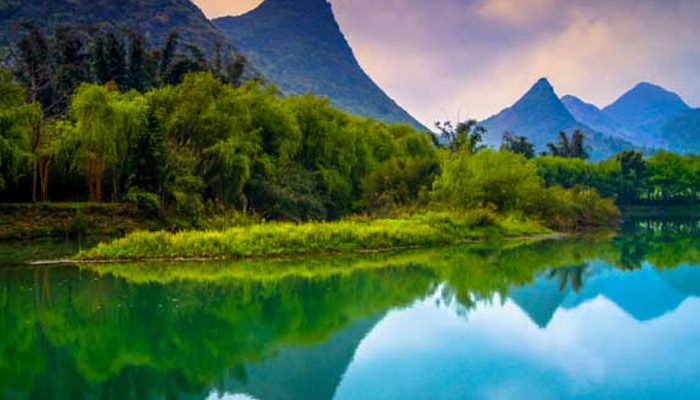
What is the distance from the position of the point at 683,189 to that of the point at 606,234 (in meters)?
37.9

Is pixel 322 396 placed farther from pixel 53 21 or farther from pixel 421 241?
pixel 53 21

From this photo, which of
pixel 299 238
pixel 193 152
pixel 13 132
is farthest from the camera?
pixel 193 152

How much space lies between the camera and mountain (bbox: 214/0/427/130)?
139250 mm

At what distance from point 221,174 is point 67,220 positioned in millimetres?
7369

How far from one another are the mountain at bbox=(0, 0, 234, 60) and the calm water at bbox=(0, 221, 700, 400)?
248 ft

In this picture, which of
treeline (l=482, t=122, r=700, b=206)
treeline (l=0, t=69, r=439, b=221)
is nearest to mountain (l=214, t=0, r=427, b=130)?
treeline (l=482, t=122, r=700, b=206)

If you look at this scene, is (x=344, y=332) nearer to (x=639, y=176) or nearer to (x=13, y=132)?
(x=13, y=132)

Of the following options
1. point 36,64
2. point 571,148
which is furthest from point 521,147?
point 36,64

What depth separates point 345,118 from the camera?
138 ft

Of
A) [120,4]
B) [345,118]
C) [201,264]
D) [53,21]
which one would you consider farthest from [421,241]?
[120,4]

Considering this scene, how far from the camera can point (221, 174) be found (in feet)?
101

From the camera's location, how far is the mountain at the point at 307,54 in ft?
457

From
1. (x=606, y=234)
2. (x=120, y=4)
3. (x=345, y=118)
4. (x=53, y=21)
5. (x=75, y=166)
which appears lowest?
(x=606, y=234)

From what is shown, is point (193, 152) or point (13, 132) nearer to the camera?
point (13, 132)
